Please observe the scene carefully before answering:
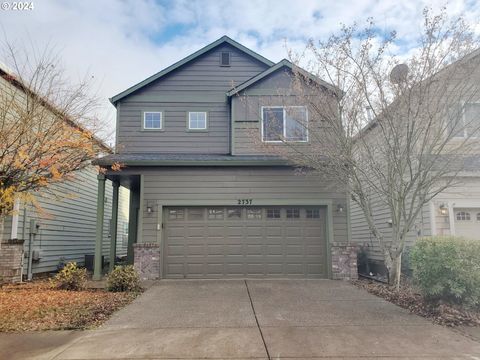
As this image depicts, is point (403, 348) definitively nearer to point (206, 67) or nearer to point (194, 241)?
point (194, 241)

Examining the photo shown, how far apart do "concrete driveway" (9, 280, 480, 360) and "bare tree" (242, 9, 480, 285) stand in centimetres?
258

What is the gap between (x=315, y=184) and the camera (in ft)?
38.5

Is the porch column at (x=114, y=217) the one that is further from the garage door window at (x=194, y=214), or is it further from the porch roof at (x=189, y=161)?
the garage door window at (x=194, y=214)

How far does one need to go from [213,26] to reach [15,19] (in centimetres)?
639

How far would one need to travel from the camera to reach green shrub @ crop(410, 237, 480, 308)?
21.6ft

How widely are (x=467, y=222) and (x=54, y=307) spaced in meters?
10.6

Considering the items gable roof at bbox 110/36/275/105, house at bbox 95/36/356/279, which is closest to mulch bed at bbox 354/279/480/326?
house at bbox 95/36/356/279

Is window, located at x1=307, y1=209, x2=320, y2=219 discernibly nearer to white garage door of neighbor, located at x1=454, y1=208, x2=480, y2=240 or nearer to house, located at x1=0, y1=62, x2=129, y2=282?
white garage door of neighbor, located at x1=454, y1=208, x2=480, y2=240

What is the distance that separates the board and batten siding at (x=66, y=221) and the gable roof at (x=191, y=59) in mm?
2802

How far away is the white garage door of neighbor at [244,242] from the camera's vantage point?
1141 cm

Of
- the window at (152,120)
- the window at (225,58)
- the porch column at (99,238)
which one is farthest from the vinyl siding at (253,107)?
the porch column at (99,238)

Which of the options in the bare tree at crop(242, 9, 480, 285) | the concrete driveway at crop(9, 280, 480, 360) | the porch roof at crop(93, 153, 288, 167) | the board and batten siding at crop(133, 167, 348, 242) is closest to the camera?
the concrete driveway at crop(9, 280, 480, 360)
